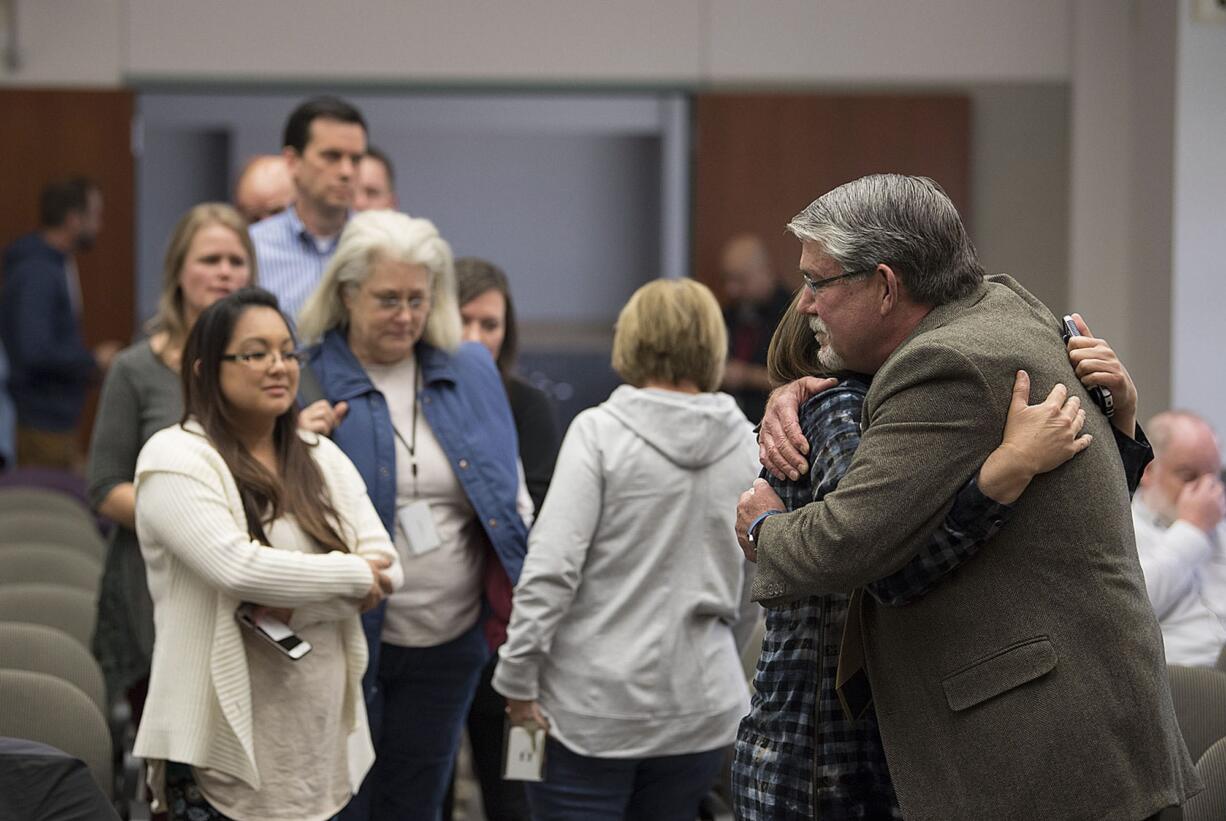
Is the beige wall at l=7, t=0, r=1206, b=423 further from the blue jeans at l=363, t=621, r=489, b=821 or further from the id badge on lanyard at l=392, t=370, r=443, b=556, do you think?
the blue jeans at l=363, t=621, r=489, b=821

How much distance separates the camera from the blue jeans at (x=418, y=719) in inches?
130

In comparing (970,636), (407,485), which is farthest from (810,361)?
(407,485)

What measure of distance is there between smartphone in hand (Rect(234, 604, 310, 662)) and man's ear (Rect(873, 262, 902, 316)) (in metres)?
1.27

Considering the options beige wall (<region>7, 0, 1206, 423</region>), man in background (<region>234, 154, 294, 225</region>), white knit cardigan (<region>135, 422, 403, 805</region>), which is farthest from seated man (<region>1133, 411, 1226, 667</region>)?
beige wall (<region>7, 0, 1206, 423</region>)

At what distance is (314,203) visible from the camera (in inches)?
167

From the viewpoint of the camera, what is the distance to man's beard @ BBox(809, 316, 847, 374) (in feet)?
6.93

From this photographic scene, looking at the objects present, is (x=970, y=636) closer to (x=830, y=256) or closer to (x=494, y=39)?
(x=830, y=256)

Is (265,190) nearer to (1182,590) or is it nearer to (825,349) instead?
(1182,590)

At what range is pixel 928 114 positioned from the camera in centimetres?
815

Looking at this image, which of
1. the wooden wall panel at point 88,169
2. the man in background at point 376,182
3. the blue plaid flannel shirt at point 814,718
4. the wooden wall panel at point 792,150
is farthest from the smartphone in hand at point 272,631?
the wooden wall panel at point 88,169

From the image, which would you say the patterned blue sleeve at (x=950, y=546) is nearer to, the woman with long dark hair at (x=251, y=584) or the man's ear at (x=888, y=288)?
the man's ear at (x=888, y=288)

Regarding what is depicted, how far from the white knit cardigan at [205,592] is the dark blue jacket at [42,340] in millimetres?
4489

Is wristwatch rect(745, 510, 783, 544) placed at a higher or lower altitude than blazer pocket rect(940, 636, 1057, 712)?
higher

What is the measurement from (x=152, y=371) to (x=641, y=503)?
4.28 ft
